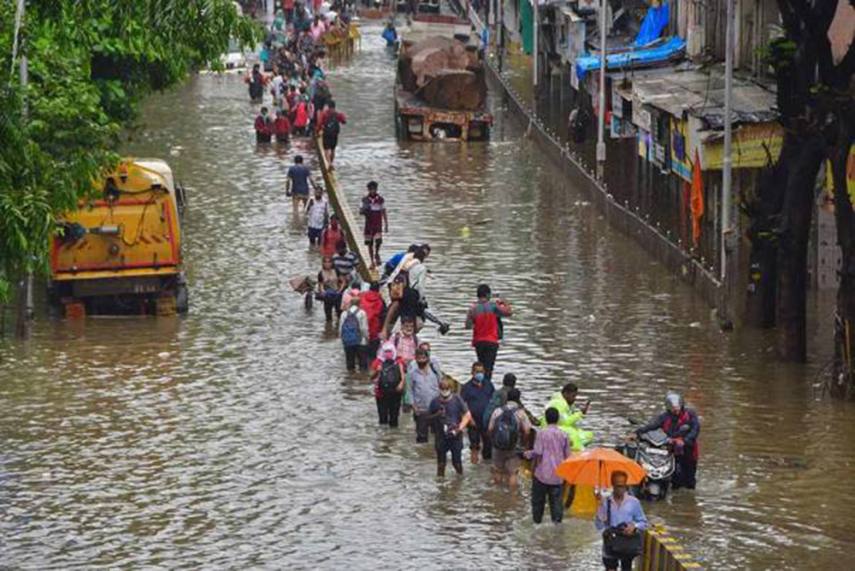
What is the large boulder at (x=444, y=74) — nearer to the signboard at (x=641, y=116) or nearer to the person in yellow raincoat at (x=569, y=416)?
the signboard at (x=641, y=116)

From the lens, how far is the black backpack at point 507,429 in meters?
22.2

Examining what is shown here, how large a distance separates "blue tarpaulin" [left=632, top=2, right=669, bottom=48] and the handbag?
107 ft

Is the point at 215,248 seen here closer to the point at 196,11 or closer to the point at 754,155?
the point at 754,155

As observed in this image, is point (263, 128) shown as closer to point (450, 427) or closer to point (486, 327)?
point (486, 327)

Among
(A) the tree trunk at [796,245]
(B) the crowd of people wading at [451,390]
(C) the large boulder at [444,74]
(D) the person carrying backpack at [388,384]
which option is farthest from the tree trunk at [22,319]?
(C) the large boulder at [444,74]

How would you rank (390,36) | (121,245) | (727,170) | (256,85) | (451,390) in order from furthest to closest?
(390,36), (256,85), (727,170), (121,245), (451,390)

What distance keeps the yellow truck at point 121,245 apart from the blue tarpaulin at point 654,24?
19.9 metres

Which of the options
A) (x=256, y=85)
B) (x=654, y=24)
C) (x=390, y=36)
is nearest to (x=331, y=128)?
(x=654, y=24)

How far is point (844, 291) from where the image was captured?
27.2 meters

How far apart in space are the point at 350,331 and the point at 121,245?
17.9 feet

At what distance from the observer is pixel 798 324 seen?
96.1 ft

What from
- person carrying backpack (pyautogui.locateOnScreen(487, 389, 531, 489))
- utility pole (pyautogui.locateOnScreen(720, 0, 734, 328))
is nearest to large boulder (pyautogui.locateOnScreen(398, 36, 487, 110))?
utility pole (pyautogui.locateOnScreen(720, 0, 734, 328))

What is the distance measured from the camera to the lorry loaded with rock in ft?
176

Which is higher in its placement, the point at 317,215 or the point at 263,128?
the point at 317,215
